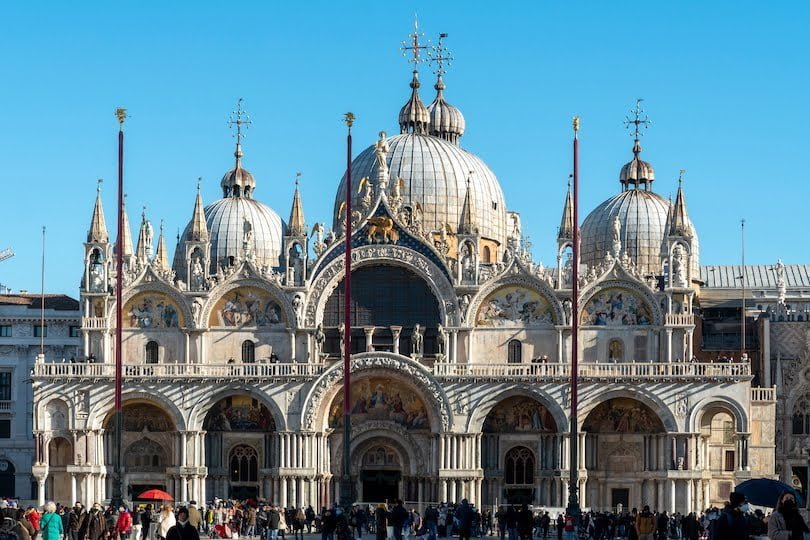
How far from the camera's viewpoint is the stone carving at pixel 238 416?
90438 millimetres

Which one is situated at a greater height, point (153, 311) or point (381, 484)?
point (153, 311)

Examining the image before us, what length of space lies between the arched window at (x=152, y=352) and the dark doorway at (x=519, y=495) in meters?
17.2

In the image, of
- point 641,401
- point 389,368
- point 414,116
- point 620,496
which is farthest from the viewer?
point 414,116

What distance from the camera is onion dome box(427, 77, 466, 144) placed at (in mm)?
104188

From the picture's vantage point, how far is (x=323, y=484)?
292 ft

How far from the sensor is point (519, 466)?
294 feet

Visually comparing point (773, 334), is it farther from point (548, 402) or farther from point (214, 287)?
point (214, 287)

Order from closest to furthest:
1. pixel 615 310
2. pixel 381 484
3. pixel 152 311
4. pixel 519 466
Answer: pixel 519 466, pixel 615 310, pixel 381 484, pixel 152 311

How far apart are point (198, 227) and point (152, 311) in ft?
16.6

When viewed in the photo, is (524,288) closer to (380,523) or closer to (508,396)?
(508,396)

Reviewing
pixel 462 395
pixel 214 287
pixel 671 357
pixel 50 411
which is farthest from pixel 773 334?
pixel 50 411

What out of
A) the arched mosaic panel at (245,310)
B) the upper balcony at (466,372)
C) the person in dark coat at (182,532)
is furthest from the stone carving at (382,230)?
the person in dark coat at (182,532)

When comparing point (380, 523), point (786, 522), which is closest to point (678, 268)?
point (380, 523)

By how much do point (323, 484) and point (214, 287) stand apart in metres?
10.3
